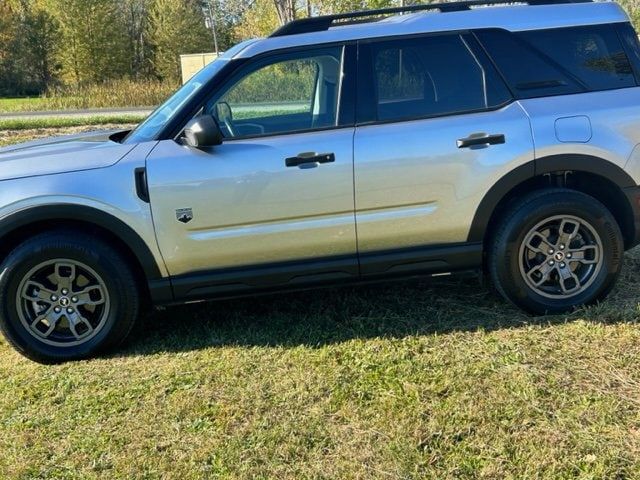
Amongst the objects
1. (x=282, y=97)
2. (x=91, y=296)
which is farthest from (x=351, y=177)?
(x=91, y=296)

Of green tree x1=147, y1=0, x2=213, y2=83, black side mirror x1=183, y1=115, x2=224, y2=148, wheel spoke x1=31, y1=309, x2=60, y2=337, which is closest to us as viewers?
black side mirror x1=183, y1=115, x2=224, y2=148

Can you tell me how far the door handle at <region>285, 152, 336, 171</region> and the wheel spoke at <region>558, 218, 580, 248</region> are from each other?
5.17ft

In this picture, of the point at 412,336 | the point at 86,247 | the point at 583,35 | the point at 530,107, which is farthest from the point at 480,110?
the point at 86,247

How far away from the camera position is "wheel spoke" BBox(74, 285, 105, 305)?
12.0 ft

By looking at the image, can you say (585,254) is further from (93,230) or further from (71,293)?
(71,293)

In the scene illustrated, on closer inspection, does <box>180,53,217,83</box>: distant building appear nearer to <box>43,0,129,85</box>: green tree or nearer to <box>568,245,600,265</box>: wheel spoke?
<box>43,0,129,85</box>: green tree

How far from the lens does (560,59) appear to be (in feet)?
12.7

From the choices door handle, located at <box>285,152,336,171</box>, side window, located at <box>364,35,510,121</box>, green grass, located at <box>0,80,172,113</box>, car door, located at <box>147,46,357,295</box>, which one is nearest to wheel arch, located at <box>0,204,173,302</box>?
car door, located at <box>147,46,357,295</box>

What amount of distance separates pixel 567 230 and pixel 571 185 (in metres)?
0.32

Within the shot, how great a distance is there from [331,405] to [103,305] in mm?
1592

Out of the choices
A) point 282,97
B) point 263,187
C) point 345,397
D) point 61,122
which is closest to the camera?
point 345,397

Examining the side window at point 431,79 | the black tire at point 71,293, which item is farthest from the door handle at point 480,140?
the black tire at point 71,293

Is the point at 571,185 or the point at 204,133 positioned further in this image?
the point at 571,185

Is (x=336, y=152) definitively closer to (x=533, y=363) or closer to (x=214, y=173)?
(x=214, y=173)
